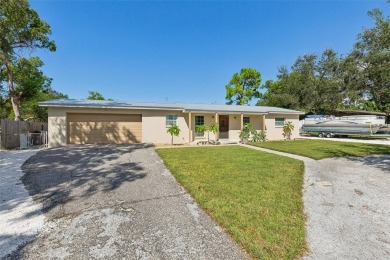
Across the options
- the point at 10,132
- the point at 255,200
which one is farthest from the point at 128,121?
the point at 255,200

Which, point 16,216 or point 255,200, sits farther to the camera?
point 255,200

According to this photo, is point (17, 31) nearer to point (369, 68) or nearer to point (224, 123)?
point (224, 123)

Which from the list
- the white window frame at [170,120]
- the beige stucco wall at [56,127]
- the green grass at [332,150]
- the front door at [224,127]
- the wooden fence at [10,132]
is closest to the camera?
the green grass at [332,150]

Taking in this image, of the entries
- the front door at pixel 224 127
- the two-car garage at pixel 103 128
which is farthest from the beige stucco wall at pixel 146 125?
the front door at pixel 224 127

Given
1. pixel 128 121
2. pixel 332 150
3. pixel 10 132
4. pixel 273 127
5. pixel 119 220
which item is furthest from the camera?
pixel 273 127

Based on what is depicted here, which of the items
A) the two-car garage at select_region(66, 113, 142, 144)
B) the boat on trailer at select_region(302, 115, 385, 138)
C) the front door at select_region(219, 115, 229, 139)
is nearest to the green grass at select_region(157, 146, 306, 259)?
the two-car garage at select_region(66, 113, 142, 144)

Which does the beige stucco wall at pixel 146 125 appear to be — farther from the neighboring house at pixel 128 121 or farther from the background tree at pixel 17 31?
the background tree at pixel 17 31

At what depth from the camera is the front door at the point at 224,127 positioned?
51.9 feet

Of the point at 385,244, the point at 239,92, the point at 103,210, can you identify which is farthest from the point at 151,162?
the point at 239,92

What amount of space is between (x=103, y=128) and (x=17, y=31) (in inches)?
424

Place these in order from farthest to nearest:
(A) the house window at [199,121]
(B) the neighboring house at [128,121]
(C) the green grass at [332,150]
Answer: (A) the house window at [199,121] → (B) the neighboring house at [128,121] → (C) the green grass at [332,150]

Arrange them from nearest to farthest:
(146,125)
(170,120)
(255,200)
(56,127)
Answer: (255,200), (56,127), (146,125), (170,120)

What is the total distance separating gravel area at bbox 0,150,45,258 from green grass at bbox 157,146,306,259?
280cm

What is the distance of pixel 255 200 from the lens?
3.97m
